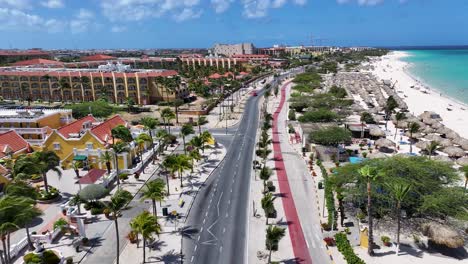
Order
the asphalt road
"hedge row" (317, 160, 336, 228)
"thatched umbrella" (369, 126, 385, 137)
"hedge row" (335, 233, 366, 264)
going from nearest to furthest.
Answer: "hedge row" (335, 233, 366, 264)
the asphalt road
"hedge row" (317, 160, 336, 228)
"thatched umbrella" (369, 126, 385, 137)

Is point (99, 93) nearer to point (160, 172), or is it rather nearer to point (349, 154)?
point (160, 172)

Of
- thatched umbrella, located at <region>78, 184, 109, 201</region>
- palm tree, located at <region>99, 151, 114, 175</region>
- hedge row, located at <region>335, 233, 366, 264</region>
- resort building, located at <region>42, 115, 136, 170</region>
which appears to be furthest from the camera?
resort building, located at <region>42, 115, 136, 170</region>

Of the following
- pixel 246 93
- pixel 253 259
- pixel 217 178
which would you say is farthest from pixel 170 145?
pixel 246 93

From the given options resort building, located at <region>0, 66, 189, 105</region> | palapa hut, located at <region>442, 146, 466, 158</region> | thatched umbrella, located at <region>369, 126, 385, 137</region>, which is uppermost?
resort building, located at <region>0, 66, 189, 105</region>

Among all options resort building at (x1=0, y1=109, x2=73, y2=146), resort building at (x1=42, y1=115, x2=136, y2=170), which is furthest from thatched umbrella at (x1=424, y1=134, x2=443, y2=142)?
resort building at (x1=0, y1=109, x2=73, y2=146)

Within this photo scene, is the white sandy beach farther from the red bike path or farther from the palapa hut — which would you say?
the red bike path

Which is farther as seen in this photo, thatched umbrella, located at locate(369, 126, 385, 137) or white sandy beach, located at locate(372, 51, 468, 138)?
white sandy beach, located at locate(372, 51, 468, 138)

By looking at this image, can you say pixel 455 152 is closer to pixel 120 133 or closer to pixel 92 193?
pixel 120 133

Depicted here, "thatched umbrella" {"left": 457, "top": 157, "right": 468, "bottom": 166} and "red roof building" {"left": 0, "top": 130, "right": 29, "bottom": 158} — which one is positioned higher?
"red roof building" {"left": 0, "top": 130, "right": 29, "bottom": 158}
